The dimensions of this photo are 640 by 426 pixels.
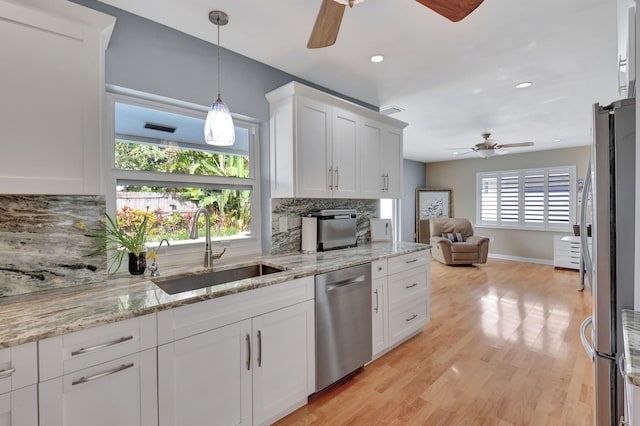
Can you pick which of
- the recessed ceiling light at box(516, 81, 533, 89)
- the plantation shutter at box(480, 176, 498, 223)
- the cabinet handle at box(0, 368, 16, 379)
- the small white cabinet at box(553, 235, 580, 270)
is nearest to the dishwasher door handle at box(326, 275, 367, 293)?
the cabinet handle at box(0, 368, 16, 379)

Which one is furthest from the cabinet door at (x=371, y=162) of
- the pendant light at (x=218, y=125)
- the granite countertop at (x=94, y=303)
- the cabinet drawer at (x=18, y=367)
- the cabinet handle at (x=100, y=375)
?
the cabinet drawer at (x=18, y=367)

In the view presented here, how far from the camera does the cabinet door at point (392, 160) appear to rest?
128 inches

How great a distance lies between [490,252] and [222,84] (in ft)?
24.0

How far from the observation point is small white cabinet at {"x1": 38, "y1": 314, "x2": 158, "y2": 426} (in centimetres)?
112

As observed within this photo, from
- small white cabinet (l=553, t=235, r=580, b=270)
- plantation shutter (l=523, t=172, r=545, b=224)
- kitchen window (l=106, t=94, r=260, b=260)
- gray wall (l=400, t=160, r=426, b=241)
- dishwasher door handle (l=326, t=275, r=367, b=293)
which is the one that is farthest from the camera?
gray wall (l=400, t=160, r=426, b=241)

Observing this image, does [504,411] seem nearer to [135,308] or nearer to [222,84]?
[135,308]

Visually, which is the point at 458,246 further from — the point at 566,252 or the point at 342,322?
the point at 342,322

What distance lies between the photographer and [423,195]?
8.04m

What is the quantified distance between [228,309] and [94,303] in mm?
596

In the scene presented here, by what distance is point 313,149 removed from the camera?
2.53 meters

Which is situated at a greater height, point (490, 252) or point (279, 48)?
point (279, 48)

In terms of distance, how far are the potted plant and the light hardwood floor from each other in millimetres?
1332

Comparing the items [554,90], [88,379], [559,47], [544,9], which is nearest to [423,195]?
[554,90]

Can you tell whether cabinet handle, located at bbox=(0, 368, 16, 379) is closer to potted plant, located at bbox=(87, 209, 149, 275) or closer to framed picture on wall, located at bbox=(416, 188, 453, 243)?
potted plant, located at bbox=(87, 209, 149, 275)
